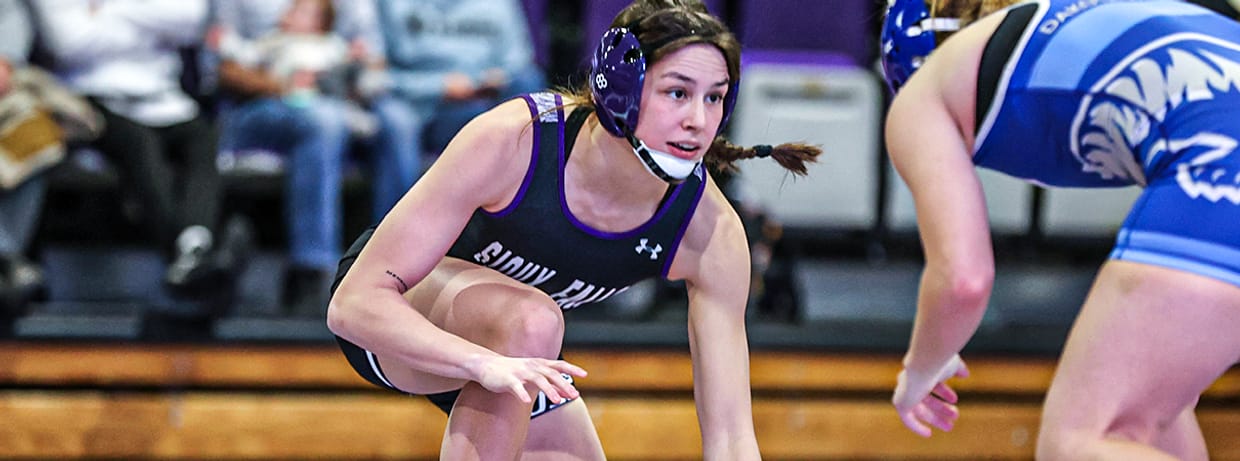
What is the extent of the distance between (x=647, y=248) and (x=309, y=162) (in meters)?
2.46

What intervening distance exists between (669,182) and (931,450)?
8.69 feet

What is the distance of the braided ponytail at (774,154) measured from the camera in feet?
7.95

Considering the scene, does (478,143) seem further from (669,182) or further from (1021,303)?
(1021,303)

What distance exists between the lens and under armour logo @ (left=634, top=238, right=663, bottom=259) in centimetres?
244

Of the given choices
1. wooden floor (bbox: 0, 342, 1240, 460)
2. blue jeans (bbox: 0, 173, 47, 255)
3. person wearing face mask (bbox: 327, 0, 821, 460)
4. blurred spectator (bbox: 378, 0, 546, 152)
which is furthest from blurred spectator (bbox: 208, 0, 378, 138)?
person wearing face mask (bbox: 327, 0, 821, 460)

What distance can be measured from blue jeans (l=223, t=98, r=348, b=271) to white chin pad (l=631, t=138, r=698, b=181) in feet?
8.34

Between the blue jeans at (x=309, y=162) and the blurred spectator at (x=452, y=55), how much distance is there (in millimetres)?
359

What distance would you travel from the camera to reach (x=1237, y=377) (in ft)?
15.6

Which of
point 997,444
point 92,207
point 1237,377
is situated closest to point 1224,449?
point 1237,377

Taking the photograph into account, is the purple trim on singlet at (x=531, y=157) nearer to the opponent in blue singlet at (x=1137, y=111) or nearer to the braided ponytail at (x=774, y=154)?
the braided ponytail at (x=774, y=154)

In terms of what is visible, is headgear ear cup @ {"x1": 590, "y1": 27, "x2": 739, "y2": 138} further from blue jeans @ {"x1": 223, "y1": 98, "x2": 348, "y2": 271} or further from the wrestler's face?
blue jeans @ {"x1": 223, "y1": 98, "x2": 348, "y2": 271}

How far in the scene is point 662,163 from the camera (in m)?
2.26

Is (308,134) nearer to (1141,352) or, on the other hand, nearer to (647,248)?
(647,248)

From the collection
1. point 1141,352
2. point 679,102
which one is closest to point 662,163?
point 679,102
